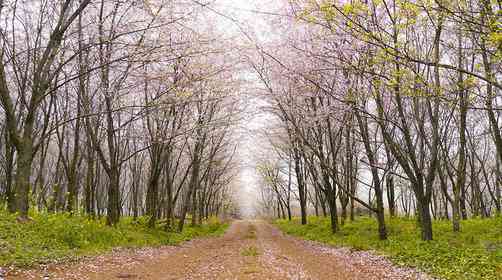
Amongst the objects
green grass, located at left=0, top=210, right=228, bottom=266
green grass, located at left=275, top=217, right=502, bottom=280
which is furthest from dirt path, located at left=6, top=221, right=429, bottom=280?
green grass, located at left=275, top=217, right=502, bottom=280

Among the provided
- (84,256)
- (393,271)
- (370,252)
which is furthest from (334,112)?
(84,256)

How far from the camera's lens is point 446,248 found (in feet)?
41.1

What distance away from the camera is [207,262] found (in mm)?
12820

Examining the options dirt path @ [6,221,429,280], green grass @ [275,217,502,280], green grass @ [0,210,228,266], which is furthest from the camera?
green grass @ [275,217,502,280]

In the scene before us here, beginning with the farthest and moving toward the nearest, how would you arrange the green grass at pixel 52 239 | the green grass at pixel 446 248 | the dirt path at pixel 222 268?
the green grass at pixel 446 248, the green grass at pixel 52 239, the dirt path at pixel 222 268

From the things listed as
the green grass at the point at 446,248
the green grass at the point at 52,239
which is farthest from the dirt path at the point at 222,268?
the green grass at the point at 446,248

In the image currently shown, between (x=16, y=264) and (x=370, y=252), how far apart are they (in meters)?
11.8

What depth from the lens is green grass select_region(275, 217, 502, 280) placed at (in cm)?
970

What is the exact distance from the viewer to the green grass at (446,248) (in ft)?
31.8

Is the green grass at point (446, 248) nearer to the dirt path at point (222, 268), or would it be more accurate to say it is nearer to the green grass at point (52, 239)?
the dirt path at point (222, 268)

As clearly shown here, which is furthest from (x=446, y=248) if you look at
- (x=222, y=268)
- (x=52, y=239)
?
(x=52, y=239)

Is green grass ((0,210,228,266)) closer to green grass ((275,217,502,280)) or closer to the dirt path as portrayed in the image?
the dirt path

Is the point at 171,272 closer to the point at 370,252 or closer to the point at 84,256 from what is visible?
the point at 84,256

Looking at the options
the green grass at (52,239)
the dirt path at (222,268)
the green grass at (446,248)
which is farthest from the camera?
the green grass at (446,248)
